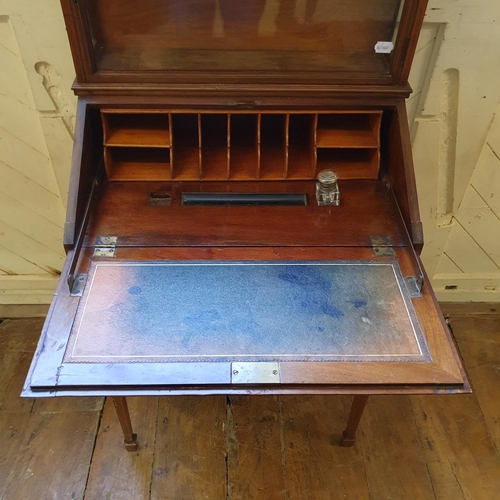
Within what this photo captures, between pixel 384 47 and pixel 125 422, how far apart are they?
1.34 metres

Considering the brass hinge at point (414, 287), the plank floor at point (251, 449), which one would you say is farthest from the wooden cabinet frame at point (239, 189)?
the plank floor at point (251, 449)

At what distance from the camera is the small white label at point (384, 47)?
4.15 ft

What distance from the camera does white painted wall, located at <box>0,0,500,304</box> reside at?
58.5 inches

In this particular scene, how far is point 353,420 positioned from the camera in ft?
5.27

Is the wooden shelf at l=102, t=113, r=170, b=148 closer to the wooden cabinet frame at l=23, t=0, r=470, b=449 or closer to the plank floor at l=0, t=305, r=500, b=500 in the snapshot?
the wooden cabinet frame at l=23, t=0, r=470, b=449

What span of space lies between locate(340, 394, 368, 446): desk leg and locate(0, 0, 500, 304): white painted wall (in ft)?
2.77

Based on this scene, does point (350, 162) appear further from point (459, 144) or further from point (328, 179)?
point (459, 144)

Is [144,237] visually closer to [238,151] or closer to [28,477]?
[238,151]

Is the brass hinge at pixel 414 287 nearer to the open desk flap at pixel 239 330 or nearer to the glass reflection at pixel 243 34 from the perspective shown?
the open desk flap at pixel 239 330

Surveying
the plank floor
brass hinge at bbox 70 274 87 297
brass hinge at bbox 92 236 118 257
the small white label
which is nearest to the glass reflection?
the small white label

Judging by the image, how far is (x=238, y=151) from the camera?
4.76 ft

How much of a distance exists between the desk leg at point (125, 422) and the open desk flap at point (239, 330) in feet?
1.30

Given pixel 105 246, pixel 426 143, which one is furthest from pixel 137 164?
pixel 426 143

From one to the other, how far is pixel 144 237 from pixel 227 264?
233mm
